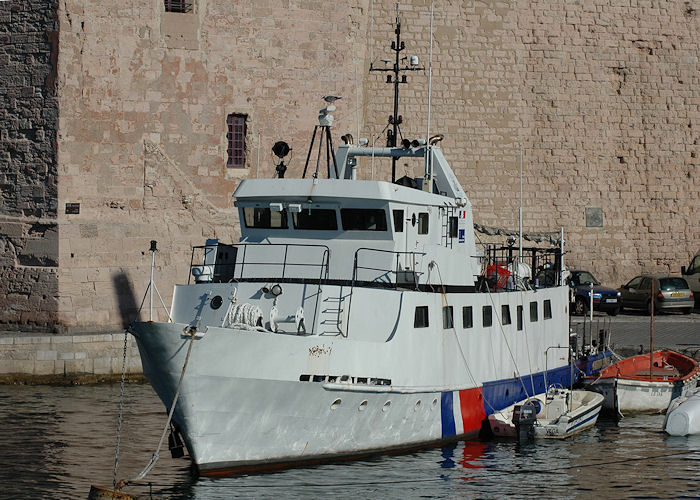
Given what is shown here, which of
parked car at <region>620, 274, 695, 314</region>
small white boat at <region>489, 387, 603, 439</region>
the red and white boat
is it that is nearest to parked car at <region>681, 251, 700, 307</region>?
parked car at <region>620, 274, 695, 314</region>

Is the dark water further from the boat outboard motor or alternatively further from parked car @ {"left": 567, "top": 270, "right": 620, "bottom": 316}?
parked car @ {"left": 567, "top": 270, "right": 620, "bottom": 316}

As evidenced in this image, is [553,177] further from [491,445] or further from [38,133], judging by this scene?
[491,445]

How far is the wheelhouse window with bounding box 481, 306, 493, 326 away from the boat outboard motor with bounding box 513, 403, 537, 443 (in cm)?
111

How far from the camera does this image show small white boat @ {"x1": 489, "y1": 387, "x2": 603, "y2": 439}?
16.9 metres

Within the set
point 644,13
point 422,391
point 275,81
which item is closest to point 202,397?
point 422,391

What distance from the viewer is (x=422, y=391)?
50.3 ft

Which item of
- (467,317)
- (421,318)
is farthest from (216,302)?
(467,317)

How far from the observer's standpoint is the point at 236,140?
2611cm

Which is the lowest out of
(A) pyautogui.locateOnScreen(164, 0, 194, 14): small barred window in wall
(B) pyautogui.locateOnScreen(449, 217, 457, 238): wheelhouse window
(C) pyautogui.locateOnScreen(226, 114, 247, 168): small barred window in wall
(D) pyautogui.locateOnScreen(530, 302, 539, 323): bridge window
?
(D) pyautogui.locateOnScreen(530, 302, 539, 323): bridge window

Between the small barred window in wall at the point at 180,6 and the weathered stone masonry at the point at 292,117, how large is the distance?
0.15m

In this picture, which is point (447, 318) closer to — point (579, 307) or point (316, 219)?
point (316, 219)

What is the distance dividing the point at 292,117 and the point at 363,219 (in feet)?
36.4

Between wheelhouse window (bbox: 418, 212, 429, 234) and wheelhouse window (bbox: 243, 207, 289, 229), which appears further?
wheelhouse window (bbox: 418, 212, 429, 234)

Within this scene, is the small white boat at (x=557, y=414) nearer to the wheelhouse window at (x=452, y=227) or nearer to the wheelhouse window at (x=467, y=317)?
the wheelhouse window at (x=467, y=317)
